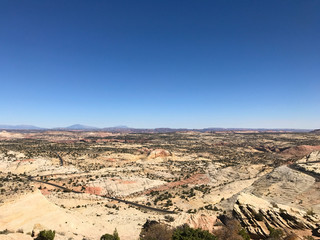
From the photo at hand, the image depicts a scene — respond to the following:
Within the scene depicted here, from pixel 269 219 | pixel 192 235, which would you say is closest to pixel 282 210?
pixel 269 219

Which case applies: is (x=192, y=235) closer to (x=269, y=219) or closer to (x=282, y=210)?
(x=269, y=219)

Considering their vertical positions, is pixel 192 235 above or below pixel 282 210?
below

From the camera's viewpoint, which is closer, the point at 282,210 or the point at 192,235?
the point at 192,235

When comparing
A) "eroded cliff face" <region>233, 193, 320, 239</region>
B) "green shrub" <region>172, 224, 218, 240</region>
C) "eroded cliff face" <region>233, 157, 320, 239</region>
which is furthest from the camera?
"eroded cliff face" <region>233, 157, 320, 239</region>

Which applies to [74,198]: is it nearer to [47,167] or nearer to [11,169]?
[47,167]

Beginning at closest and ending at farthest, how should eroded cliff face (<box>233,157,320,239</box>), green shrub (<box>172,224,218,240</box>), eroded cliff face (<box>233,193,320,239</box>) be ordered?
green shrub (<box>172,224,218,240</box>)
eroded cliff face (<box>233,193,320,239</box>)
eroded cliff face (<box>233,157,320,239</box>)

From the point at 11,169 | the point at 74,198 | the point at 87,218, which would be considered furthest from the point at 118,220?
the point at 11,169

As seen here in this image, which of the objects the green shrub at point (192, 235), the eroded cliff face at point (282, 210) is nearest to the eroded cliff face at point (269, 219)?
the eroded cliff face at point (282, 210)

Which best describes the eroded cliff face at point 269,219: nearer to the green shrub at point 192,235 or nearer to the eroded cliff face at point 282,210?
the eroded cliff face at point 282,210

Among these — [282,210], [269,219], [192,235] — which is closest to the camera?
[192,235]

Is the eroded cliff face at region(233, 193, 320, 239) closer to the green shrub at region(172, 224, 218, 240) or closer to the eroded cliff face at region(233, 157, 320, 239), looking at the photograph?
the eroded cliff face at region(233, 157, 320, 239)

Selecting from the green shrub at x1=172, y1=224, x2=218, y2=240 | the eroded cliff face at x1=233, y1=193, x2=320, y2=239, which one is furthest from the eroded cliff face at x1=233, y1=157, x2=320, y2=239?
the green shrub at x1=172, y1=224, x2=218, y2=240
